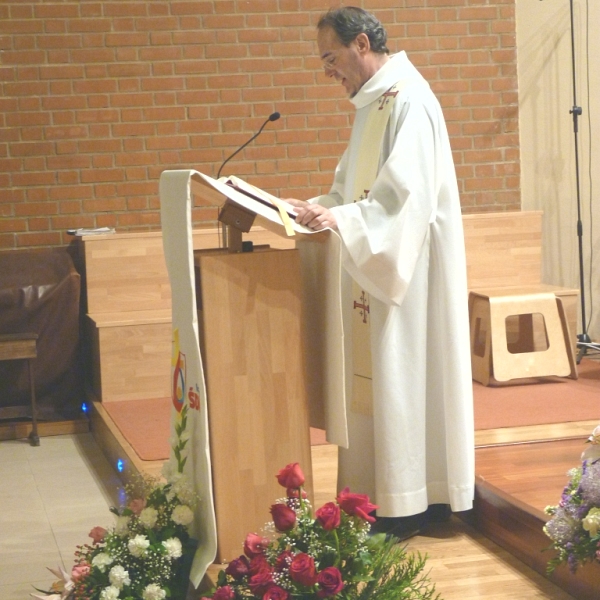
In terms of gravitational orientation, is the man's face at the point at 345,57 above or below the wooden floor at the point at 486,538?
above

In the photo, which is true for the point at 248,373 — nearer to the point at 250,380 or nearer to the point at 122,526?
the point at 250,380

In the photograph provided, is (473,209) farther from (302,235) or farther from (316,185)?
(302,235)

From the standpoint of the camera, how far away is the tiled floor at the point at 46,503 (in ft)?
11.3

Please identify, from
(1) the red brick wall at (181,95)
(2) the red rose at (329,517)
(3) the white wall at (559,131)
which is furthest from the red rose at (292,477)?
(3) the white wall at (559,131)

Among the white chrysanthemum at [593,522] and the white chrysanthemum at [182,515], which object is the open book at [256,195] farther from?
the white chrysanthemum at [593,522]

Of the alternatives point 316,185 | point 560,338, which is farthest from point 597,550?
point 316,185

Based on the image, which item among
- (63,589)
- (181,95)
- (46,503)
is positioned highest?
(181,95)

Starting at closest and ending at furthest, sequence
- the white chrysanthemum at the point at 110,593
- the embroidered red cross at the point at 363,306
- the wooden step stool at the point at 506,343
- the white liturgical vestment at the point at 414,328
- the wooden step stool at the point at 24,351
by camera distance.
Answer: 1. the white chrysanthemum at the point at 110,593
2. the white liturgical vestment at the point at 414,328
3. the embroidered red cross at the point at 363,306
4. the wooden step stool at the point at 24,351
5. the wooden step stool at the point at 506,343

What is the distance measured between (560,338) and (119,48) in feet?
10.0

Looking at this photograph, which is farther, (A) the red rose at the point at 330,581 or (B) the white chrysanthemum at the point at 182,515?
(B) the white chrysanthemum at the point at 182,515

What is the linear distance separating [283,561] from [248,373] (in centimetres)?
67

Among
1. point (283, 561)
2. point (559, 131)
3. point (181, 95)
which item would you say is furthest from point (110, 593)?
point (559, 131)

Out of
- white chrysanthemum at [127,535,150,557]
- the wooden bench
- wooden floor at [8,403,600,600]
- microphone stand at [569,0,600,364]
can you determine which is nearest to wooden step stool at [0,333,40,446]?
the wooden bench

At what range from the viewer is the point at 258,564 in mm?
2281
